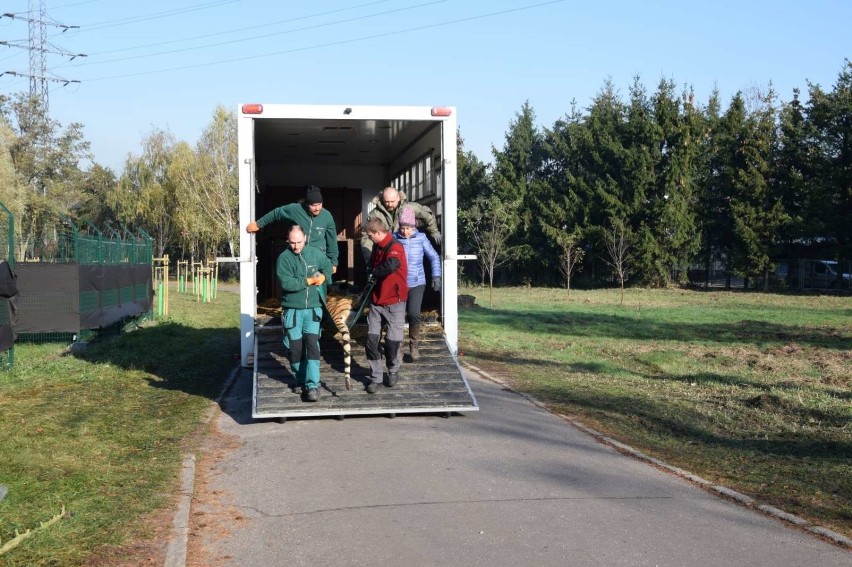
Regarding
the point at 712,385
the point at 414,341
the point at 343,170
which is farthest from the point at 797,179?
the point at 414,341

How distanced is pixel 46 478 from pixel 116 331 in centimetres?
1408

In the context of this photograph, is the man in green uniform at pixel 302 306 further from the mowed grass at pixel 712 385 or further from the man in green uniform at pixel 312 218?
the mowed grass at pixel 712 385

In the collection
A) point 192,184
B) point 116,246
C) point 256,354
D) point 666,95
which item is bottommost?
point 256,354

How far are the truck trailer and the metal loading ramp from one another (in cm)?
1

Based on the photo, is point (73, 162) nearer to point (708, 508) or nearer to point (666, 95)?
point (666, 95)

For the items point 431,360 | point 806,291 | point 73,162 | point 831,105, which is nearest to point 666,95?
point 831,105

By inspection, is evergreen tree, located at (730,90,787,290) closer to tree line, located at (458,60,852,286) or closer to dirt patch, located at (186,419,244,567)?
tree line, located at (458,60,852,286)

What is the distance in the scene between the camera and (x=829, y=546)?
18.6ft

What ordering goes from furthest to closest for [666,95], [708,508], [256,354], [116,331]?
1. [666,95]
2. [116,331]
3. [256,354]
4. [708,508]

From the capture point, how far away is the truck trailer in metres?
9.92

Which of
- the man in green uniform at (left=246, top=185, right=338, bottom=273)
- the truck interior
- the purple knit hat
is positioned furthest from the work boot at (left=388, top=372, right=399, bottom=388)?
the truck interior

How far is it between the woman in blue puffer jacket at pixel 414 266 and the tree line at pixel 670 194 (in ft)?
103

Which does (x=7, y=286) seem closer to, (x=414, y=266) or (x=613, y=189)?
(x=414, y=266)

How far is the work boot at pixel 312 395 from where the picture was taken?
9812 mm
